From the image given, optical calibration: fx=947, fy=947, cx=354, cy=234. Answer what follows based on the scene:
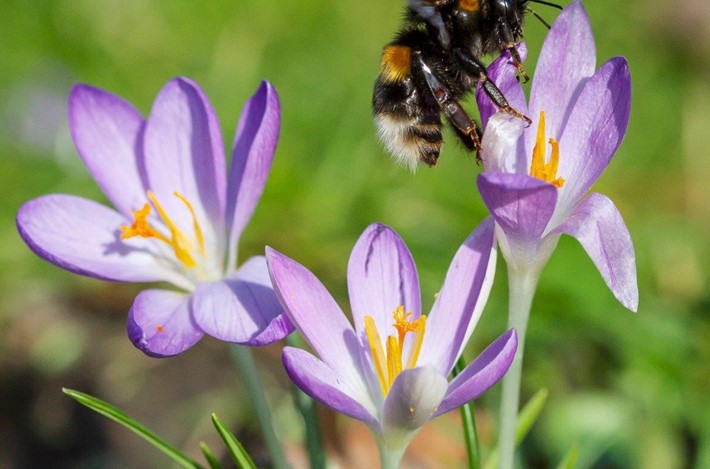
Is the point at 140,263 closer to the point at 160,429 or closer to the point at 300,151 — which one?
the point at 160,429

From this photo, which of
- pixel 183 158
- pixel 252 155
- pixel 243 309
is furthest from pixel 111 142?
pixel 243 309

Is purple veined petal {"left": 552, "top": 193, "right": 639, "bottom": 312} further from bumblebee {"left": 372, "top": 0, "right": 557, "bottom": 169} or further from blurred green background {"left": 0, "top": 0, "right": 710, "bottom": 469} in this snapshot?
blurred green background {"left": 0, "top": 0, "right": 710, "bottom": 469}

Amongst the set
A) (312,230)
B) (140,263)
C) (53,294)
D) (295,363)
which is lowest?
(53,294)

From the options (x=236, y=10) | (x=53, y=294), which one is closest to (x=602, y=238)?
(x=53, y=294)

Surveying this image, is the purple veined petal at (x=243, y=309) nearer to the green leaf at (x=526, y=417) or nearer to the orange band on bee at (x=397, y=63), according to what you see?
the orange band on bee at (x=397, y=63)

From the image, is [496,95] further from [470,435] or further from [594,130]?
[470,435]

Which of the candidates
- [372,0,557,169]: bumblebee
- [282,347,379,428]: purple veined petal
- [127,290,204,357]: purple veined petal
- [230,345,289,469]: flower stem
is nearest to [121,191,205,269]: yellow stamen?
[127,290,204,357]: purple veined petal
